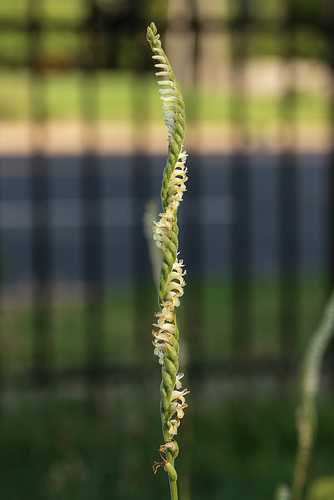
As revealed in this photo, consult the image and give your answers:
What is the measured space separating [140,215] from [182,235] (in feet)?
3.24

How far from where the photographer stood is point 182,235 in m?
10.5

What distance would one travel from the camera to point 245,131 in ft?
19.9

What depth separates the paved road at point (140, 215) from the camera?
5750 mm

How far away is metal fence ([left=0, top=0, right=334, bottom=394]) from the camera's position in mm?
4520

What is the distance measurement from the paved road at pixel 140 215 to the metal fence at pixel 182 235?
0.15ft

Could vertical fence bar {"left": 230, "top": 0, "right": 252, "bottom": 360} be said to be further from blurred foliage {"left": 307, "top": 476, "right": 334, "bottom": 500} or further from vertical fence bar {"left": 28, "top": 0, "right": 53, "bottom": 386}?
blurred foliage {"left": 307, "top": 476, "right": 334, "bottom": 500}

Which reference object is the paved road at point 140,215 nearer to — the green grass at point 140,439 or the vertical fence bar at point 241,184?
the vertical fence bar at point 241,184

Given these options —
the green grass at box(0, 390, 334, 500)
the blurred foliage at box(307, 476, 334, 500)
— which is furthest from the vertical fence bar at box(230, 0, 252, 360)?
the blurred foliage at box(307, 476, 334, 500)

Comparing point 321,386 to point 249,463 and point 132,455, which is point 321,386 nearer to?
point 249,463

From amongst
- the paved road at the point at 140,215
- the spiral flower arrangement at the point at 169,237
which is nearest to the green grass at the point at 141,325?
the paved road at the point at 140,215

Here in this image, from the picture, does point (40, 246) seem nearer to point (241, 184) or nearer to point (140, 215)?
point (241, 184)

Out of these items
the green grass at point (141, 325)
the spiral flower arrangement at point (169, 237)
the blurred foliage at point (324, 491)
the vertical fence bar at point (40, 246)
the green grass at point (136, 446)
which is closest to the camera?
the spiral flower arrangement at point (169, 237)

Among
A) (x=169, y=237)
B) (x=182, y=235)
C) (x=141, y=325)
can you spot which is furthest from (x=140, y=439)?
(x=182, y=235)

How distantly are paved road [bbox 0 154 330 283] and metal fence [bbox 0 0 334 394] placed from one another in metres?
0.04
